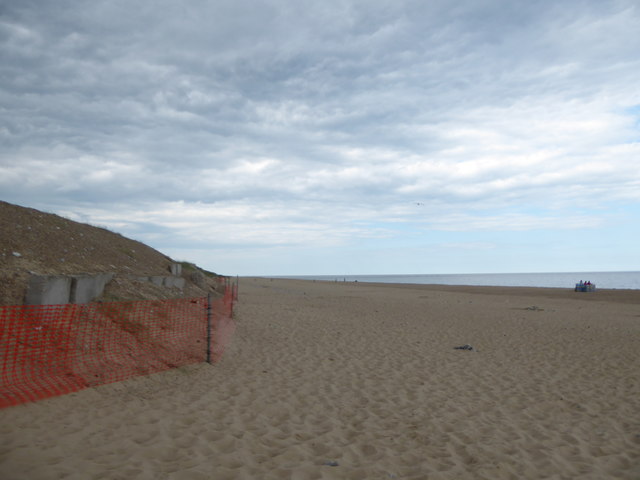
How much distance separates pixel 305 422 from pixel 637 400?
5736mm

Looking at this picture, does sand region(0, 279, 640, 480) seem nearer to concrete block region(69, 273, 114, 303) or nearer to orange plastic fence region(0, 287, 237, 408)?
orange plastic fence region(0, 287, 237, 408)

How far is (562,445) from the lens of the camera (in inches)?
215

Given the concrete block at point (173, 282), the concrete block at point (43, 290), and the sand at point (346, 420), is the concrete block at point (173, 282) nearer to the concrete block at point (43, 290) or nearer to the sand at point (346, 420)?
the sand at point (346, 420)

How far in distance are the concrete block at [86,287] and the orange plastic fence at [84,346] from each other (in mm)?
270

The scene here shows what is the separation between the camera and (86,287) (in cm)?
1028

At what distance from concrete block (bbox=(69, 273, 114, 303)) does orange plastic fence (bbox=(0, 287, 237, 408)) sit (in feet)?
0.89

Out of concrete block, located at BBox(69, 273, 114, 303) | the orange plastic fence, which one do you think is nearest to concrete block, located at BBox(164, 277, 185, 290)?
the orange plastic fence

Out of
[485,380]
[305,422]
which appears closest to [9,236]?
[305,422]

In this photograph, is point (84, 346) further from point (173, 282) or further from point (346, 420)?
point (173, 282)

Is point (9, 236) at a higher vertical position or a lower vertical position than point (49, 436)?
higher

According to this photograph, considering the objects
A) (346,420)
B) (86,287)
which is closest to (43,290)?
(86,287)

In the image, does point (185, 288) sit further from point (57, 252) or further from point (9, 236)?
point (9, 236)

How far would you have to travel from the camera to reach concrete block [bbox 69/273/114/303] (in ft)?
32.0

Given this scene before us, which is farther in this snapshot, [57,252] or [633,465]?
[57,252]
